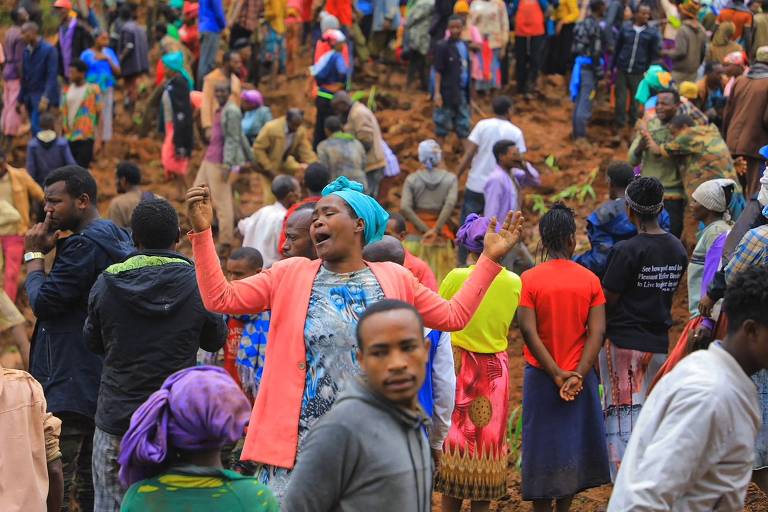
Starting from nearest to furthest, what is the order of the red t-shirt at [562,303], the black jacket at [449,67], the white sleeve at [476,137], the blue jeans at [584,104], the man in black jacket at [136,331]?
the man in black jacket at [136,331] < the red t-shirt at [562,303] < the white sleeve at [476,137] < the black jacket at [449,67] < the blue jeans at [584,104]

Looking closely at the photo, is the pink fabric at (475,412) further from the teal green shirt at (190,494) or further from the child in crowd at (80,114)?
the child in crowd at (80,114)

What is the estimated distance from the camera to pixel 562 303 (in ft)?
19.4

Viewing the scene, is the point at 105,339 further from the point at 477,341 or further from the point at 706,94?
the point at 706,94

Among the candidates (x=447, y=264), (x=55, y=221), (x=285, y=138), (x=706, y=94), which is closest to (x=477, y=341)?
(x=55, y=221)

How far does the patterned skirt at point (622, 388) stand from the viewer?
6.33m

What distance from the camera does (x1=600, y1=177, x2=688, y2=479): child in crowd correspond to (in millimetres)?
6238

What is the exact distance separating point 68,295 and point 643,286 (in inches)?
125

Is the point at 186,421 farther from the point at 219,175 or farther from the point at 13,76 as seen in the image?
the point at 13,76

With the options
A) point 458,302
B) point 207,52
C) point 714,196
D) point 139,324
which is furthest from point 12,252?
point 458,302

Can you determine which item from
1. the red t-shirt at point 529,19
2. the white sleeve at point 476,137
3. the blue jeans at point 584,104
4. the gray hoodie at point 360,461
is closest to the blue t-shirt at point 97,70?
the white sleeve at point 476,137

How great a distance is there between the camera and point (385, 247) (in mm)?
5934

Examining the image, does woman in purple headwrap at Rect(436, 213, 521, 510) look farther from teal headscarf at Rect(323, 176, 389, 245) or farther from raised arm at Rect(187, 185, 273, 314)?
raised arm at Rect(187, 185, 273, 314)

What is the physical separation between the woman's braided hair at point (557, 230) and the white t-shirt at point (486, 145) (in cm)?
507

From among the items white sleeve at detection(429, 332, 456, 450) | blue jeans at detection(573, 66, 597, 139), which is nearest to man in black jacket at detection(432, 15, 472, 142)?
blue jeans at detection(573, 66, 597, 139)
